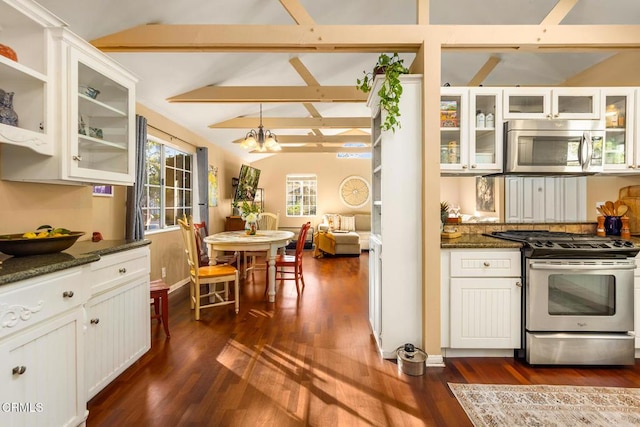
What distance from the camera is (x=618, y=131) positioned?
268cm

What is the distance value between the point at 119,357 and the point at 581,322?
10.7ft

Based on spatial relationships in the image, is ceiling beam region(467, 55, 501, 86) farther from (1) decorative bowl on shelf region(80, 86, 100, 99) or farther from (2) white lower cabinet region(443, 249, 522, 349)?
(1) decorative bowl on shelf region(80, 86, 100, 99)

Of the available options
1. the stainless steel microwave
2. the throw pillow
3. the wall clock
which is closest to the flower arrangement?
the stainless steel microwave

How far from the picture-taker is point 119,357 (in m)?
2.12

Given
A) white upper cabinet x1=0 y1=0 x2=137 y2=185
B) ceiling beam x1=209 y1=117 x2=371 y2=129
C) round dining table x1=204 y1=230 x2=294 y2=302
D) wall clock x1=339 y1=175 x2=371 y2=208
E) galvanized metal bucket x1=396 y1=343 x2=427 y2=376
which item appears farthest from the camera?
wall clock x1=339 y1=175 x2=371 y2=208

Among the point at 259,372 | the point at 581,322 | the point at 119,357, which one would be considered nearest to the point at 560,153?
the point at 581,322

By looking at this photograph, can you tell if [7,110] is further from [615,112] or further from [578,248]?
[615,112]

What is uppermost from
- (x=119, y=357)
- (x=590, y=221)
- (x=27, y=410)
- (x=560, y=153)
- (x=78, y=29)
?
(x=78, y=29)

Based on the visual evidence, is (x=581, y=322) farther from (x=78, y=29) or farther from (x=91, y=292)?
(x=78, y=29)

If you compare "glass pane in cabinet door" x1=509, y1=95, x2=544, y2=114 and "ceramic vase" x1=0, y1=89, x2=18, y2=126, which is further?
"glass pane in cabinet door" x1=509, y1=95, x2=544, y2=114

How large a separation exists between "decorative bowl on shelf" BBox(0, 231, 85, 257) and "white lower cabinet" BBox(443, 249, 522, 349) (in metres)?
2.48

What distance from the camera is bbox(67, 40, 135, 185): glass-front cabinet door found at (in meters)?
1.92

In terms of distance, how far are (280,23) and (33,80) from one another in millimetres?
2124

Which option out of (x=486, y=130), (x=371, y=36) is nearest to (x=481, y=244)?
(x=486, y=130)
